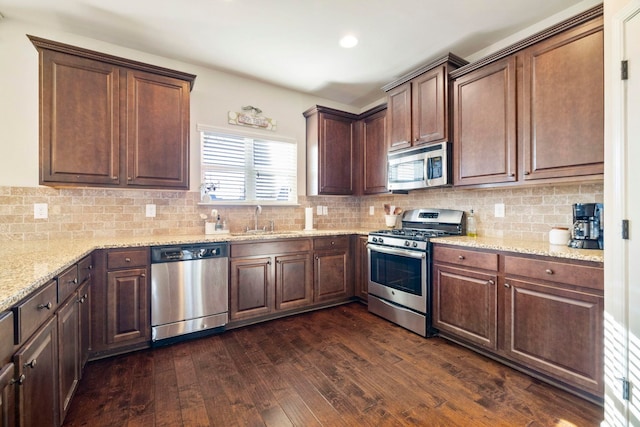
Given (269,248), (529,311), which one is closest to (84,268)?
(269,248)

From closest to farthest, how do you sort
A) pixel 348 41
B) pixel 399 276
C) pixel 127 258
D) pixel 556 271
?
pixel 556 271 < pixel 127 258 < pixel 348 41 < pixel 399 276

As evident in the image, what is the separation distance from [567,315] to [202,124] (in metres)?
3.54

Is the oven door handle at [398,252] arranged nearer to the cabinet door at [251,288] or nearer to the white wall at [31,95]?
the cabinet door at [251,288]

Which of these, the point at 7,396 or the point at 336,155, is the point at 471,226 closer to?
the point at 336,155

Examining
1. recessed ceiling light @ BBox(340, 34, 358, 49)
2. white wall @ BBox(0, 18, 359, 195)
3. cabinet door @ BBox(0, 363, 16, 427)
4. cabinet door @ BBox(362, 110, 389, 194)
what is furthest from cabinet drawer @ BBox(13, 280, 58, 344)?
cabinet door @ BBox(362, 110, 389, 194)

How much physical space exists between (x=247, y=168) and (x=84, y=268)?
6.42 ft

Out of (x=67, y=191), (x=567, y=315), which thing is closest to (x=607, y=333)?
(x=567, y=315)

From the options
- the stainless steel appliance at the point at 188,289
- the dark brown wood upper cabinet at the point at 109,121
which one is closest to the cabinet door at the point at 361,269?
the stainless steel appliance at the point at 188,289

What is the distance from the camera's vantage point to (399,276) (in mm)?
2990

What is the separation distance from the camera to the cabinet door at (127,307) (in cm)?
232

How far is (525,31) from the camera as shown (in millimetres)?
2576

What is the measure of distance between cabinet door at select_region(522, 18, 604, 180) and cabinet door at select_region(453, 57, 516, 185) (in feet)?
0.37

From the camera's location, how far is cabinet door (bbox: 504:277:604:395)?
5.77 ft


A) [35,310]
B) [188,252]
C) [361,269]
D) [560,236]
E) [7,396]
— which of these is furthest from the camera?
[361,269]
